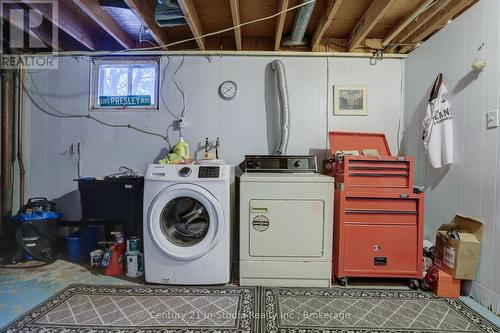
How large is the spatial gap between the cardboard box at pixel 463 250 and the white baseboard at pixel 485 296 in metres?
0.08

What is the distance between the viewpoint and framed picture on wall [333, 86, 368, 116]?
108 inches

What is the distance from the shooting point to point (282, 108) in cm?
262

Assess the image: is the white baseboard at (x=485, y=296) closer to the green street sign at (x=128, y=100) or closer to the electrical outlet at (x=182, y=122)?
the electrical outlet at (x=182, y=122)

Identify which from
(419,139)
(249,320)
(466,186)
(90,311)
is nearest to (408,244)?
(466,186)

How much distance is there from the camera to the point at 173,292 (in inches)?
74.7

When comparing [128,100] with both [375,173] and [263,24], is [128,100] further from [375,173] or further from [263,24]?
[375,173]

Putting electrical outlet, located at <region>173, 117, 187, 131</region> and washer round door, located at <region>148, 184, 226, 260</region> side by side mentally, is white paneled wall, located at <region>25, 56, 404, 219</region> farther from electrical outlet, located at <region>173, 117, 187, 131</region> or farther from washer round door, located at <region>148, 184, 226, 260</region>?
washer round door, located at <region>148, 184, 226, 260</region>

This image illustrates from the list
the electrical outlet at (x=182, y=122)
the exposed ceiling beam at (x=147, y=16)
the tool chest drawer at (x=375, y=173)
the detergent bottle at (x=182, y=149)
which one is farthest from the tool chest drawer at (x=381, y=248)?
the exposed ceiling beam at (x=147, y=16)

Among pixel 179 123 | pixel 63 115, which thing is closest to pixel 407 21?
pixel 179 123

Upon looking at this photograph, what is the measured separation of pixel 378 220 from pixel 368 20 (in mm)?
1754

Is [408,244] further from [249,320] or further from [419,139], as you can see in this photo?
[249,320]

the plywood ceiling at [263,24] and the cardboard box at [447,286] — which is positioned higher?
the plywood ceiling at [263,24]

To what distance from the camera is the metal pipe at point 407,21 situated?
1943 mm

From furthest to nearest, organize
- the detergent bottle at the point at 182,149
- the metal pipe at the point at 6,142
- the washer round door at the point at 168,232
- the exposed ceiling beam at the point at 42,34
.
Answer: the metal pipe at the point at 6,142, the detergent bottle at the point at 182,149, the exposed ceiling beam at the point at 42,34, the washer round door at the point at 168,232
